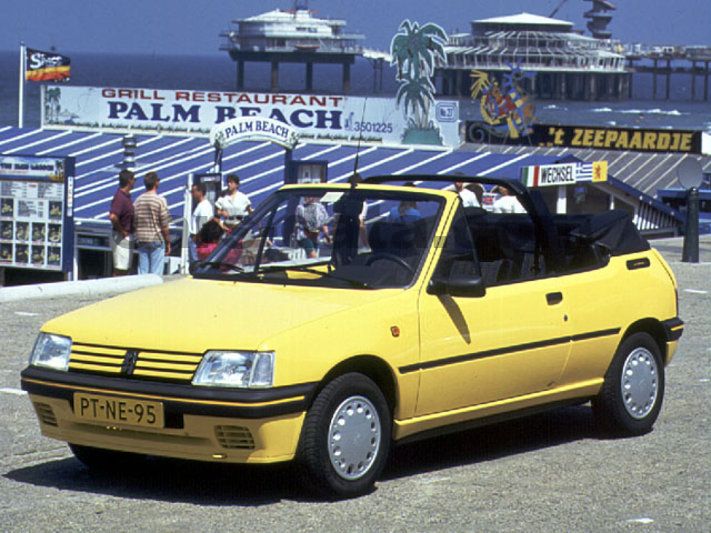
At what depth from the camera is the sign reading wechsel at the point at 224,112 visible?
35.2m

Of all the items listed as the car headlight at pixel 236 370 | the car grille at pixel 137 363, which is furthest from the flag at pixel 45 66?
the car headlight at pixel 236 370

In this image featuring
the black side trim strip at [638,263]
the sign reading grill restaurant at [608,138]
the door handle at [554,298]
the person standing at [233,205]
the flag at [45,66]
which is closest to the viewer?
the door handle at [554,298]

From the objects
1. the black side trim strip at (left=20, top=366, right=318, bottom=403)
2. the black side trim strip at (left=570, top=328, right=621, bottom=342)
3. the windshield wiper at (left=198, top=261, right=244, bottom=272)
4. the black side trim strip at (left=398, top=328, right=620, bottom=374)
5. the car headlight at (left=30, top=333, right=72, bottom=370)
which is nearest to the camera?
the black side trim strip at (left=20, top=366, right=318, bottom=403)

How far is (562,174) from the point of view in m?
29.4

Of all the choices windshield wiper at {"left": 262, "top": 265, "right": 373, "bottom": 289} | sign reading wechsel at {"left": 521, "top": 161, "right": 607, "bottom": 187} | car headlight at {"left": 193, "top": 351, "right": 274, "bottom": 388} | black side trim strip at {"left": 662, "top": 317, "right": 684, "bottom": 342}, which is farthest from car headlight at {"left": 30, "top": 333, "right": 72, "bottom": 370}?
sign reading wechsel at {"left": 521, "top": 161, "right": 607, "bottom": 187}

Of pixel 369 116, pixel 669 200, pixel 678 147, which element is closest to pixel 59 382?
pixel 369 116

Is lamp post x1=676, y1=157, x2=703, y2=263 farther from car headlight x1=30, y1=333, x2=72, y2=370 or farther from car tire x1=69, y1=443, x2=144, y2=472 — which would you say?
car headlight x1=30, y1=333, x2=72, y2=370

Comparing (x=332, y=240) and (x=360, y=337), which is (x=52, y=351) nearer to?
(x=360, y=337)

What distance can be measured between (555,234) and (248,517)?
275 cm

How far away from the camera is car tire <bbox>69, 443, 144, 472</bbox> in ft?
26.7

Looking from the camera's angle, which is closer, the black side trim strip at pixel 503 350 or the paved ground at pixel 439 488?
the paved ground at pixel 439 488

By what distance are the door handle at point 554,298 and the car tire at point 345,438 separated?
1382mm

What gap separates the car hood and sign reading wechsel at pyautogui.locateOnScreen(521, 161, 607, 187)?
20192 millimetres

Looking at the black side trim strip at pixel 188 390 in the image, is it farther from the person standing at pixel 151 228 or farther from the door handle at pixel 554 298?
the person standing at pixel 151 228
